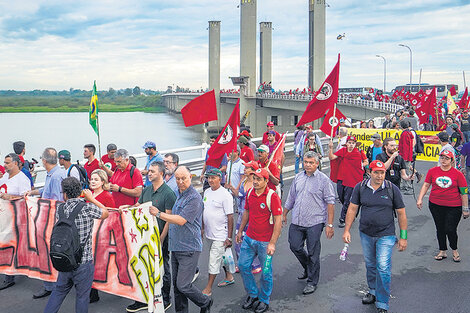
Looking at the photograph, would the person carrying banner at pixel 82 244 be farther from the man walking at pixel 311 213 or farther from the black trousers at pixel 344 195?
the black trousers at pixel 344 195

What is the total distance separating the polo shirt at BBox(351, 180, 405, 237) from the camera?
5.08 metres

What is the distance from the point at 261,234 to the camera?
5098 millimetres

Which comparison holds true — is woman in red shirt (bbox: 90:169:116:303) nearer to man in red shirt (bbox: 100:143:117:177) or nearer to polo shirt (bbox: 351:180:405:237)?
man in red shirt (bbox: 100:143:117:177)

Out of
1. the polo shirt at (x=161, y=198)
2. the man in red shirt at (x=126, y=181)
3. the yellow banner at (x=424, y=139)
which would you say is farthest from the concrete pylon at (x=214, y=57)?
the polo shirt at (x=161, y=198)

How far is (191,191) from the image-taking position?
4867 millimetres

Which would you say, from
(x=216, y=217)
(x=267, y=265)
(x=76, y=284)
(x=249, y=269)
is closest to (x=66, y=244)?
(x=76, y=284)

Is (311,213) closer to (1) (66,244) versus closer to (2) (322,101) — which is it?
(1) (66,244)

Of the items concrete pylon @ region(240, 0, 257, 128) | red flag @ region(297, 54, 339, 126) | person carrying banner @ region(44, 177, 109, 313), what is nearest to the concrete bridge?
concrete pylon @ region(240, 0, 257, 128)

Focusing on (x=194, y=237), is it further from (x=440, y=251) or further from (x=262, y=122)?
(x=262, y=122)

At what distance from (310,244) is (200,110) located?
3640mm

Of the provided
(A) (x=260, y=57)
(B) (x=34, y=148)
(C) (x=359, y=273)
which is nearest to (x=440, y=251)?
(C) (x=359, y=273)

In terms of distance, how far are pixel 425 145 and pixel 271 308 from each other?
748cm

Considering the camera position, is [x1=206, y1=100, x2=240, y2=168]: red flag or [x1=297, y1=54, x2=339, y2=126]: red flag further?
[x1=297, y1=54, x2=339, y2=126]: red flag

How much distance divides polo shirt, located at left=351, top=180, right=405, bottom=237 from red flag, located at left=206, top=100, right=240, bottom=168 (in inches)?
94.8
